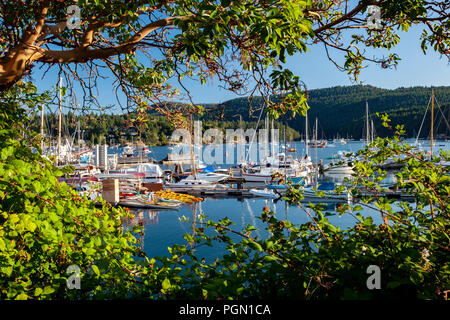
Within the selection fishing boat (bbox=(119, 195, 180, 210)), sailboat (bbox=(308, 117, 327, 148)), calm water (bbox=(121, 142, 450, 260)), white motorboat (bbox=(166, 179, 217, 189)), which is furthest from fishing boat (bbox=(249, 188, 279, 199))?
sailboat (bbox=(308, 117, 327, 148))

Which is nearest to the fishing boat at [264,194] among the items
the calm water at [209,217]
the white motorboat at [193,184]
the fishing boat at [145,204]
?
the calm water at [209,217]

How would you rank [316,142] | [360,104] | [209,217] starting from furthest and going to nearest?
[360,104] → [316,142] → [209,217]

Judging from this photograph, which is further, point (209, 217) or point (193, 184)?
point (193, 184)

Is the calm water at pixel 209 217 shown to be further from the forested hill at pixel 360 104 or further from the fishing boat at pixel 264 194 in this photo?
the forested hill at pixel 360 104

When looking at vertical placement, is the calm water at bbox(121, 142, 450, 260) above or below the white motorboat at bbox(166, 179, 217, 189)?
below

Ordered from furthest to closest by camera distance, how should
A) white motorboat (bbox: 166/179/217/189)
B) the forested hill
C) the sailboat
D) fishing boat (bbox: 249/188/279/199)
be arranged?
the forested hill < the sailboat < white motorboat (bbox: 166/179/217/189) < fishing boat (bbox: 249/188/279/199)

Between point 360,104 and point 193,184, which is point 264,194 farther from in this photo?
point 360,104

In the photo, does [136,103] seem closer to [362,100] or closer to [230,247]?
[230,247]

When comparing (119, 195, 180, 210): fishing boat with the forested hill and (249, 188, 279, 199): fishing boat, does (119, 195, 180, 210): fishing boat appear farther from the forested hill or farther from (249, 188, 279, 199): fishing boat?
the forested hill

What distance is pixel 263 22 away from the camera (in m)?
1.59

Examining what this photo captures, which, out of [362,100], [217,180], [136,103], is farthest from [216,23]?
[362,100]

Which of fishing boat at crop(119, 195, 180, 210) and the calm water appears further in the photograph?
fishing boat at crop(119, 195, 180, 210)

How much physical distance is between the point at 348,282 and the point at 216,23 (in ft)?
5.87

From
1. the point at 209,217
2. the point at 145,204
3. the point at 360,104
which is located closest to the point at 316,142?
the point at 209,217
